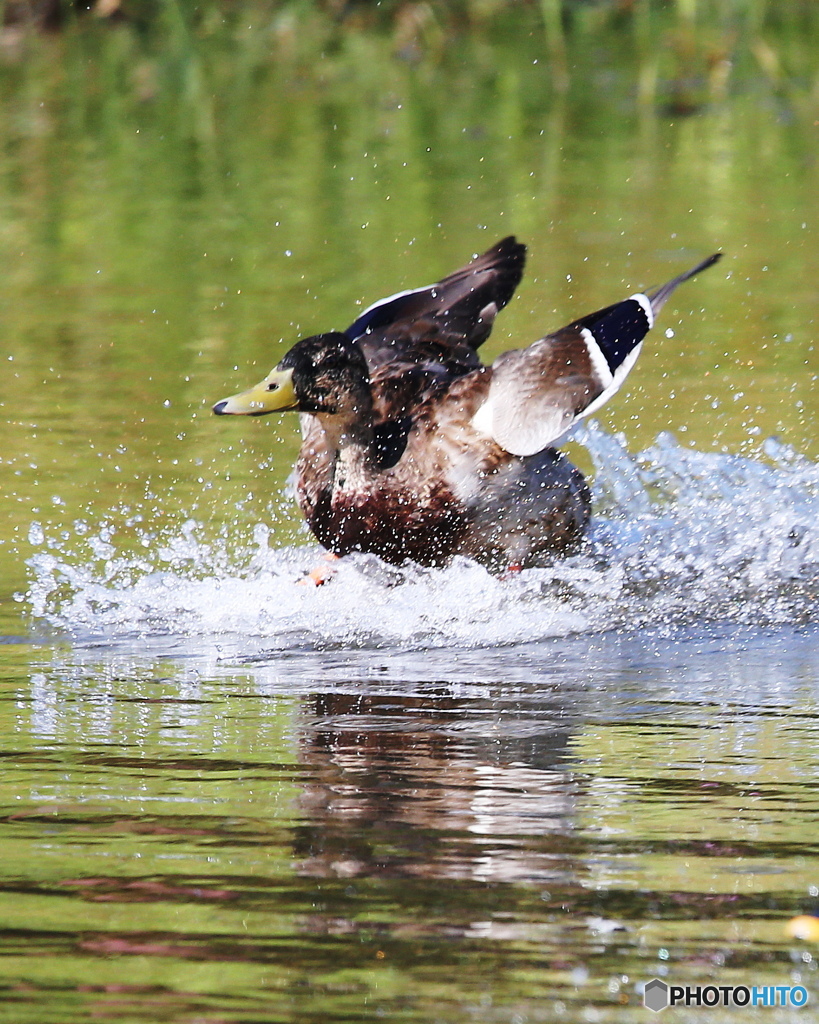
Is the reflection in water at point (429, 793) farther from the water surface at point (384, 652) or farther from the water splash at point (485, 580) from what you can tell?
the water splash at point (485, 580)

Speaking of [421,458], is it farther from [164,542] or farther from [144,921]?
[144,921]

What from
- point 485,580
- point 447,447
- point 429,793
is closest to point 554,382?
point 447,447

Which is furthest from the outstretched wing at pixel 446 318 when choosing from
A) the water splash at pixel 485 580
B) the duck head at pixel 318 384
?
the water splash at pixel 485 580

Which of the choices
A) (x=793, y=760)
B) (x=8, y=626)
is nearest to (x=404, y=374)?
(x=8, y=626)

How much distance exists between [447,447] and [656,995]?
3106 mm

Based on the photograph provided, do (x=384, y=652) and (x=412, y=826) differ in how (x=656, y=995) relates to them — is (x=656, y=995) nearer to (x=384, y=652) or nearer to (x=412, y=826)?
(x=412, y=826)

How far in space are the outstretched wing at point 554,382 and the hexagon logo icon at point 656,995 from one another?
3.03 meters

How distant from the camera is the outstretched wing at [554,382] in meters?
5.84

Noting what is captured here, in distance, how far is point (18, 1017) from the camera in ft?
9.43

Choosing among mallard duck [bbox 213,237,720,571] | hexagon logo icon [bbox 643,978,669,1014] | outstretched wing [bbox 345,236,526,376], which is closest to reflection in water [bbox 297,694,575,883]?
hexagon logo icon [bbox 643,978,669,1014]

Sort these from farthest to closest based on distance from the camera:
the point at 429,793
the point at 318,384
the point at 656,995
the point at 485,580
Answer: the point at 318,384, the point at 485,580, the point at 429,793, the point at 656,995

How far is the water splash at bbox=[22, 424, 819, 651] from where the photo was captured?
18.0ft

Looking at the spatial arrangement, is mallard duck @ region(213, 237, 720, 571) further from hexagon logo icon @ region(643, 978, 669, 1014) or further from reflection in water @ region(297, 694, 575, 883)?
hexagon logo icon @ region(643, 978, 669, 1014)

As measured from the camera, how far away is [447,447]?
19.2 feet
